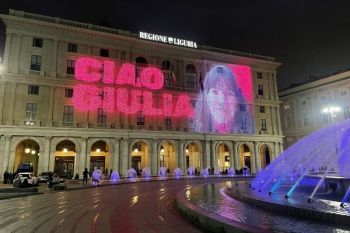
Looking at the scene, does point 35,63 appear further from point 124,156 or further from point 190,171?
point 190,171

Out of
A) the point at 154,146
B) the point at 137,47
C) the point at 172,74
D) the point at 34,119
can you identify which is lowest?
the point at 154,146

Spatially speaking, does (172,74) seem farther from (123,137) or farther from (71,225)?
(71,225)

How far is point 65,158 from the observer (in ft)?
135

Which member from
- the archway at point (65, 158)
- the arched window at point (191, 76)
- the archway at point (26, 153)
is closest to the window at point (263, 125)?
the arched window at point (191, 76)

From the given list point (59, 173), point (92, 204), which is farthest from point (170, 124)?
point (92, 204)

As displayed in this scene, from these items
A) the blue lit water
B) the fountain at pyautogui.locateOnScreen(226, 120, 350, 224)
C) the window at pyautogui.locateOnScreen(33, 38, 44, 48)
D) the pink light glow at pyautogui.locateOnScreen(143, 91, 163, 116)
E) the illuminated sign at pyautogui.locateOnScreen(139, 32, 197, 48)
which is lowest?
the blue lit water

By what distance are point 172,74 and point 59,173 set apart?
76.9 feet

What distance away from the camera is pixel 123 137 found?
41.2 metres

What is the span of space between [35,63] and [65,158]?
14.2 metres

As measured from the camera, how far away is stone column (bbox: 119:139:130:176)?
40.5 metres

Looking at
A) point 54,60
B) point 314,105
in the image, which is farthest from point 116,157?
point 314,105

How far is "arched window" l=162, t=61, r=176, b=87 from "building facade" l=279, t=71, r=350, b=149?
2878 cm

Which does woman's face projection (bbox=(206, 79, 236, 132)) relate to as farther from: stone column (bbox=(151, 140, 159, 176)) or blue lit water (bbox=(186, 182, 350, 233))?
blue lit water (bbox=(186, 182, 350, 233))

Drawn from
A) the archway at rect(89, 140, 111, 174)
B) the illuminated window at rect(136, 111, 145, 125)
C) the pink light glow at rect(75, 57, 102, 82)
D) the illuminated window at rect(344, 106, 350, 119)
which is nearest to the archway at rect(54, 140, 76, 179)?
the archway at rect(89, 140, 111, 174)
